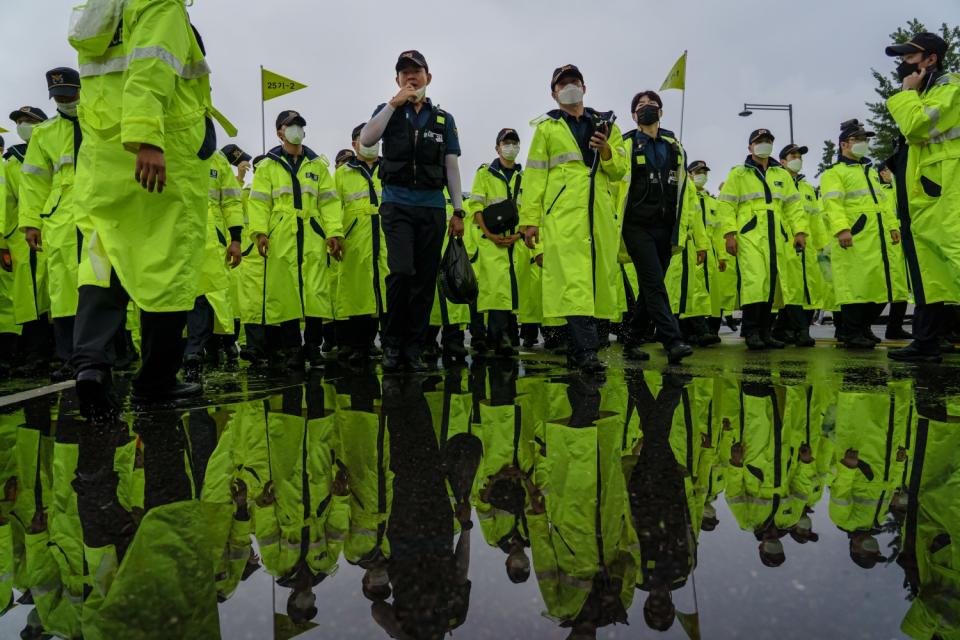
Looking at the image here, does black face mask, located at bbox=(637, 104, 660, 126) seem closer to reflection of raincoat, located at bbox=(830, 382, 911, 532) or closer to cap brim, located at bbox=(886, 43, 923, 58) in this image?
cap brim, located at bbox=(886, 43, 923, 58)

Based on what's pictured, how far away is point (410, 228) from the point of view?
5027mm

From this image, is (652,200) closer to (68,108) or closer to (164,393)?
(164,393)

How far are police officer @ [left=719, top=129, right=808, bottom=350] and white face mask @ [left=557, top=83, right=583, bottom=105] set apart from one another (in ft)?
11.5

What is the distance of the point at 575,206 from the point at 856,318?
4240 millimetres

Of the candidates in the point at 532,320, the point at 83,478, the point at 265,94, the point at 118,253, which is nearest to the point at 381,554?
the point at 83,478

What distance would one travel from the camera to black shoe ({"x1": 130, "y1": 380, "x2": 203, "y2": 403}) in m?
3.54

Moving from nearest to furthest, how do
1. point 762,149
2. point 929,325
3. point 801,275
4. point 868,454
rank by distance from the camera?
point 868,454 → point 929,325 → point 762,149 → point 801,275

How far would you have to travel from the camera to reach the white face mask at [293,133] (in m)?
6.86

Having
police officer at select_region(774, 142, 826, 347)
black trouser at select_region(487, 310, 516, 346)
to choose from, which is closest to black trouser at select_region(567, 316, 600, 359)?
black trouser at select_region(487, 310, 516, 346)

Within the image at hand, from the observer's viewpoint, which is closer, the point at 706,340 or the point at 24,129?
the point at 24,129

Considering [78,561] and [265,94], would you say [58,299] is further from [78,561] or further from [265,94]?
[265,94]

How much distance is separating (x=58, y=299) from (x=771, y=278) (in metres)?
6.96

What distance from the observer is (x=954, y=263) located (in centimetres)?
460

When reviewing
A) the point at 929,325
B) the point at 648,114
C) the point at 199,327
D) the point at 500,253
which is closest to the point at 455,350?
the point at 500,253
